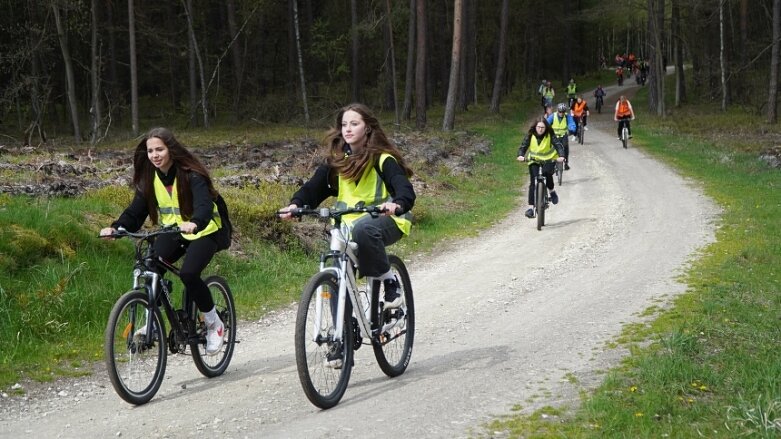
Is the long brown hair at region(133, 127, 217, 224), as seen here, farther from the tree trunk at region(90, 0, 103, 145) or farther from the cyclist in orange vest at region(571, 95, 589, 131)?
the tree trunk at region(90, 0, 103, 145)

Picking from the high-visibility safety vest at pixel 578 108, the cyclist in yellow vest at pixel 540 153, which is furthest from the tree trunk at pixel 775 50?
the cyclist in yellow vest at pixel 540 153

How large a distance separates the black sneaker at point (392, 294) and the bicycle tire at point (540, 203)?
8.97m

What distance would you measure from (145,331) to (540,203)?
10.0 metres

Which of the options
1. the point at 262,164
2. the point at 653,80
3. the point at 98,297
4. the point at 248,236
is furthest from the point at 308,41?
the point at 98,297

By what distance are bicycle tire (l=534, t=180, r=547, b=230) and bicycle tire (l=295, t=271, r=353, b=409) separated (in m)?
9.51

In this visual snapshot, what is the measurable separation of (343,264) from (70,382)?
269 cm

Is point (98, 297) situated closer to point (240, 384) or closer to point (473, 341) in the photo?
point (240, 384)

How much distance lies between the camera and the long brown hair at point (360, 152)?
221 inches

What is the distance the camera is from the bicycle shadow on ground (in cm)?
573

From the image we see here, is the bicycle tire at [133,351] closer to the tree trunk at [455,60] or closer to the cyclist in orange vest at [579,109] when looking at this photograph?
the tree trunk at [455,60]

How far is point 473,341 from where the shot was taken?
725 centimetres

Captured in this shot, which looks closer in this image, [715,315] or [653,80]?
[715,315]

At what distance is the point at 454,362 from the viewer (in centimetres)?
655

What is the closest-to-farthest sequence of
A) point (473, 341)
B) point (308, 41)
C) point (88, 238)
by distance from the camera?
point (473, 341) < point (88, 238) < point (308, 41)
